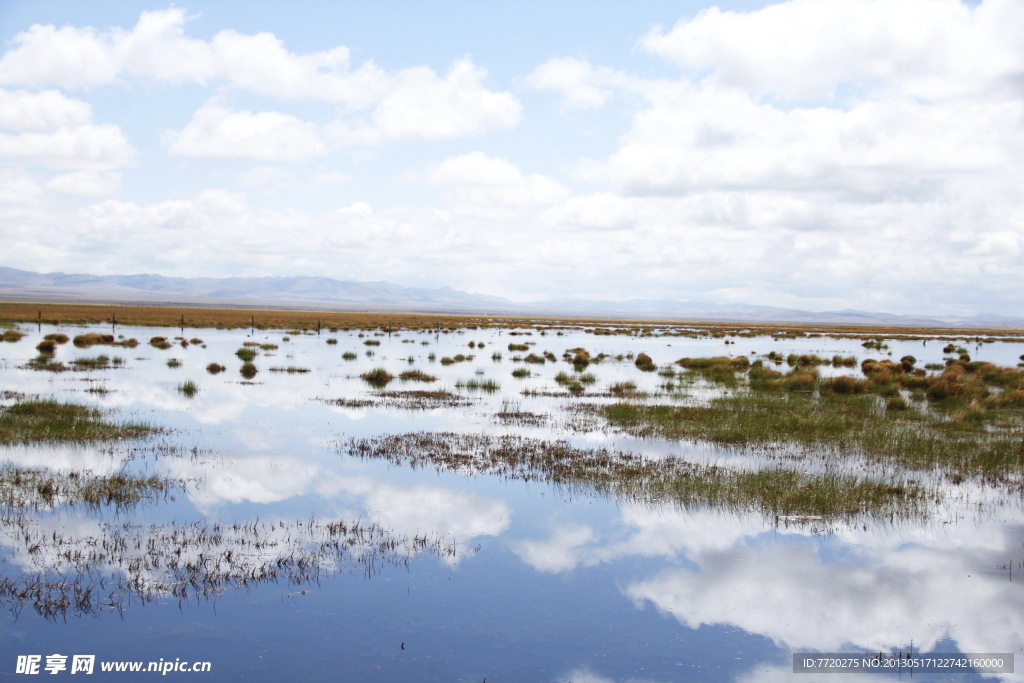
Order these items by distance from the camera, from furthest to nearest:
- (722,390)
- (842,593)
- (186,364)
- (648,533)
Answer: (186,364), (722,390), (648,533), (842,593)

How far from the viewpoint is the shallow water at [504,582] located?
642 cm

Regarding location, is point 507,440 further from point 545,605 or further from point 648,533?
point 545,605

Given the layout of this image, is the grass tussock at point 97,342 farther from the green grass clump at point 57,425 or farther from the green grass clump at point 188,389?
the green grass clump at point 57,425

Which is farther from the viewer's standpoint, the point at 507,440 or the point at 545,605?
the point at 507,440

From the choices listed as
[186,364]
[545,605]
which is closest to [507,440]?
[545,605]

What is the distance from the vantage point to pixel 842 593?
8.07 metres

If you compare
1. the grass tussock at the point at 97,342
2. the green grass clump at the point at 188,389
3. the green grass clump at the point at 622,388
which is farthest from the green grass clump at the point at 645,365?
the grass tussock at the point at 97,342

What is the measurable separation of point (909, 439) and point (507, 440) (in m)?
10.0

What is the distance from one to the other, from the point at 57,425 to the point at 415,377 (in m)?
14.9

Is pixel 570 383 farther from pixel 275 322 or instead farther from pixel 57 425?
pixel 275 322

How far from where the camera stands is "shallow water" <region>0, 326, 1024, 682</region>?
21.1 feet

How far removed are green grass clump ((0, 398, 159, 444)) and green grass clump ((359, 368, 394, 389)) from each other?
33.6ft

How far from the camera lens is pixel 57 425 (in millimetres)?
15008

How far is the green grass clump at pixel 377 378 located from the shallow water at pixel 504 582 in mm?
11431
